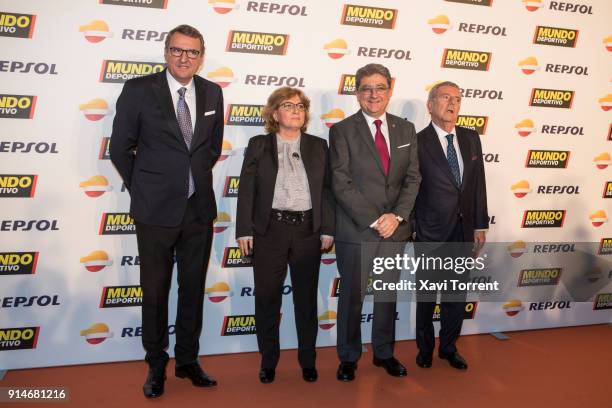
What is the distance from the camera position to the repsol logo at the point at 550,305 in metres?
4.39

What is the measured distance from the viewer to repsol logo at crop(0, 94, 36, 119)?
3.18 meters

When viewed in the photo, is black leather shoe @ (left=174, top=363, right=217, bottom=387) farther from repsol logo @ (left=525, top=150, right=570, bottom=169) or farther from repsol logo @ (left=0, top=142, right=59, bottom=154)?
repsol logo @ (left=525, top=150, right=570, bottom=169)

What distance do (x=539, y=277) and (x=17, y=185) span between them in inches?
166

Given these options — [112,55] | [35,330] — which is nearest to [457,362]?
[35,330]

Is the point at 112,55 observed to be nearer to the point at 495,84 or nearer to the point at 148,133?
the point at 148,133

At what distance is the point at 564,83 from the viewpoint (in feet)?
13.8

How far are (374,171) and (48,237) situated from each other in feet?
7.30

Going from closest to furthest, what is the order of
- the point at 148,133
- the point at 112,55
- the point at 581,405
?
the point at 148,133, the point at 581,405, the point at 112,55

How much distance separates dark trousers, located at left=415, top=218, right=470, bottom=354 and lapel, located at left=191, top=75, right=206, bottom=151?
1635 millimetres

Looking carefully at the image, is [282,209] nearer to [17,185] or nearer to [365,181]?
[365,181]

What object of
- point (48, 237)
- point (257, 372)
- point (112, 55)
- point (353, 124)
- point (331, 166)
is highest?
point (112, 55)

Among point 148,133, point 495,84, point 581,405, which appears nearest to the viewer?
point 148,133

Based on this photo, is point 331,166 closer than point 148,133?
No

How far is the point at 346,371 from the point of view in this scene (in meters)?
3.25
